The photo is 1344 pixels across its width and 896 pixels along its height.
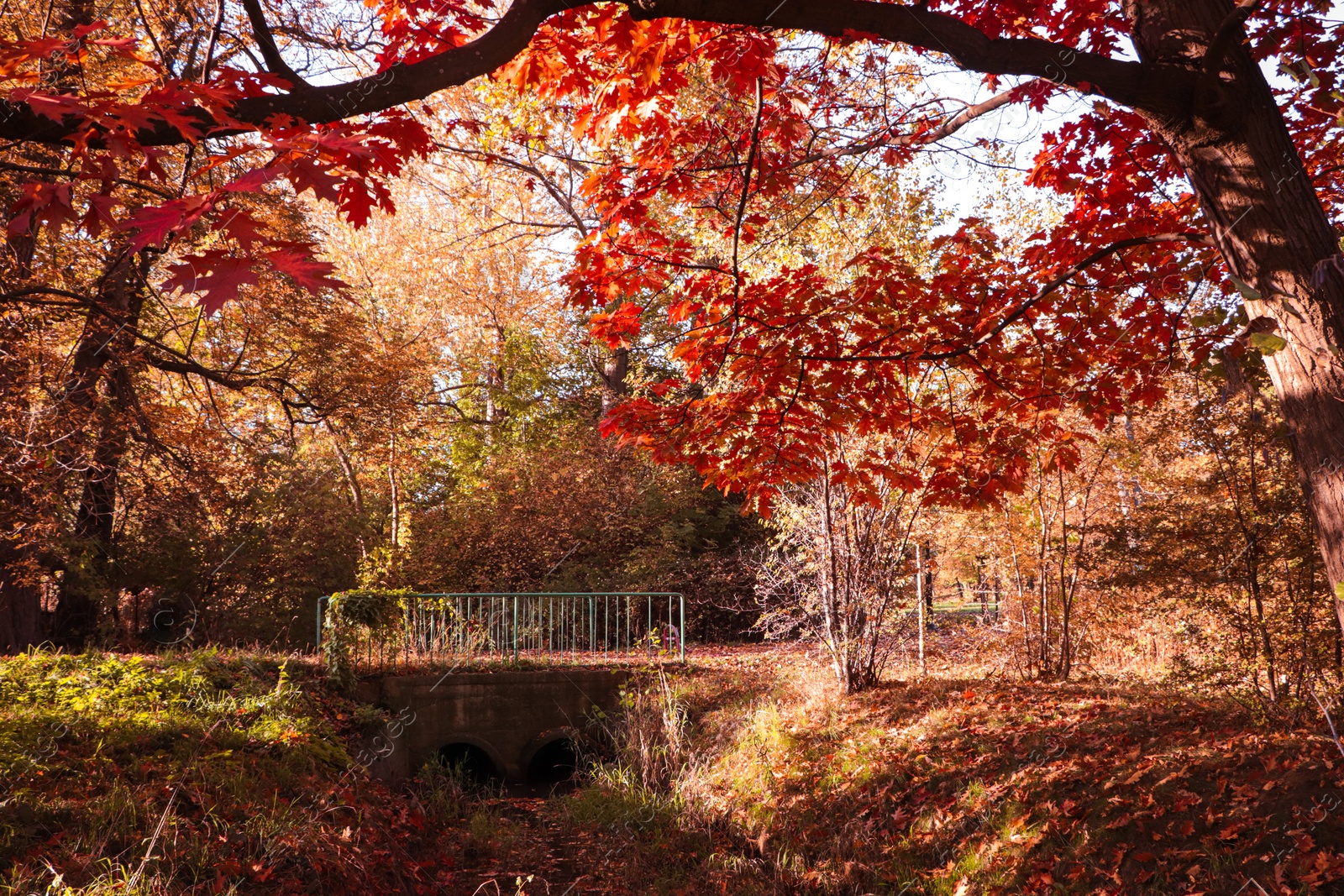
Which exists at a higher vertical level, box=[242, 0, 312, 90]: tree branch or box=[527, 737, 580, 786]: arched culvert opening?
box=[242, 0, 312, 90]: tree branch

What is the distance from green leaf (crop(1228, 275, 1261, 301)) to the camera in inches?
101

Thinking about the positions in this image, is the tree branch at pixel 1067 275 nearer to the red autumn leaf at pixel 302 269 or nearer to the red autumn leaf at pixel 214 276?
the red autumn leaf at pixel 302 269

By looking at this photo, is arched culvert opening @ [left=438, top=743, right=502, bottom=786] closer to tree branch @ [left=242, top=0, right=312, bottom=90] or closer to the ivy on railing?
the ivy on railing

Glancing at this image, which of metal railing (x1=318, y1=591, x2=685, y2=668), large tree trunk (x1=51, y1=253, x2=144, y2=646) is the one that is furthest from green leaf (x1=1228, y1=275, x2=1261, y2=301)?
metal railing (x1=318, y1=591, x2=685, y2=668)

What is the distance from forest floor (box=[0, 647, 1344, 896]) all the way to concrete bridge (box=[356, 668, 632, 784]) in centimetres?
84

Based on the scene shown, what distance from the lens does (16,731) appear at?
503 centimetres

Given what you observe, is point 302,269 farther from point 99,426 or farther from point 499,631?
point 499,631

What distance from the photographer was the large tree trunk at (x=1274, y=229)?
2.61m

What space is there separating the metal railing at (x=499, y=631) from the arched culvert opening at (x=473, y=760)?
106 cm

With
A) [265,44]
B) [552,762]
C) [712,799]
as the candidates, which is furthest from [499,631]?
[265,44]

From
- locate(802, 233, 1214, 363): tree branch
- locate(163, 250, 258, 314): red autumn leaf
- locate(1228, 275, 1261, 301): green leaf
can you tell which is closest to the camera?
locate(163, 250, 258, 314): red autumn leaf

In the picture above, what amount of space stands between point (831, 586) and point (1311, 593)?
3704mm

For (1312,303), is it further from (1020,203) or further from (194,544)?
(194,544)

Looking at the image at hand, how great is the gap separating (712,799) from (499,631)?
5726mm
